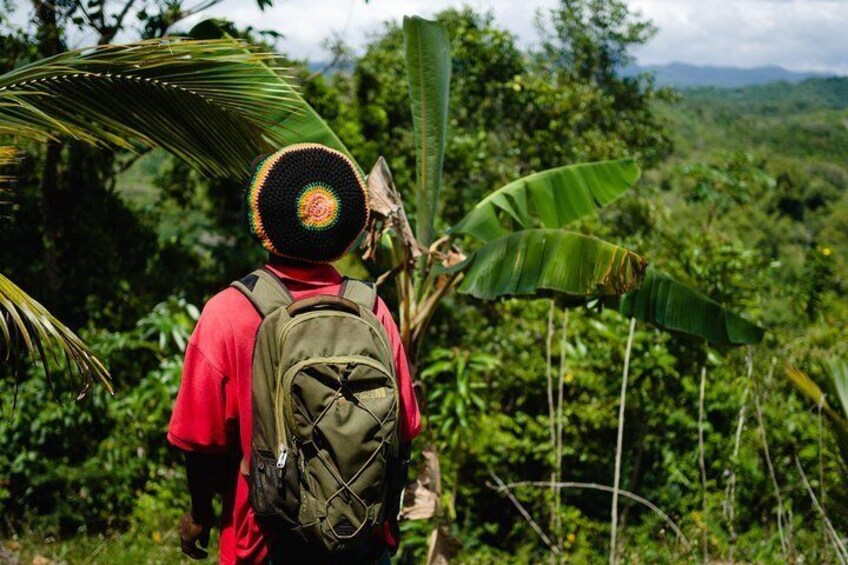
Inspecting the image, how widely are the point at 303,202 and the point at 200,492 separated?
0.77 m

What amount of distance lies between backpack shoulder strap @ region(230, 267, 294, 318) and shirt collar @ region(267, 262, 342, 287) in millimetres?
Result: 29

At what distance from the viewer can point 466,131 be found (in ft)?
31.9

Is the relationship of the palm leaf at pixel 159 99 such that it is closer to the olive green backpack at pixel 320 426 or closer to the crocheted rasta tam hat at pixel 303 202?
the crocheted rasta tam hat at pixel 303 202

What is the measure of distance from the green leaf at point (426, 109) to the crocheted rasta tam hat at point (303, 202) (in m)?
2.31

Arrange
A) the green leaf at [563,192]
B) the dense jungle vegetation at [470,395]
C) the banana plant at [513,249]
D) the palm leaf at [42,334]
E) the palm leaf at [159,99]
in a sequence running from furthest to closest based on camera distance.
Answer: the dense jungle vegetation at [470,395], the green leaf at [563,192], the banana plant at [513,249], the palm leaf at [159,99], the palm leaf at [42,334]

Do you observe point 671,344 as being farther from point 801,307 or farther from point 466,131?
point 801,307

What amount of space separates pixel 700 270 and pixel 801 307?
18.3 feet

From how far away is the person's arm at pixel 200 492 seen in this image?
193 cm

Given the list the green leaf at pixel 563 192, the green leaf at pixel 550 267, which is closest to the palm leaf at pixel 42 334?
the green leaf at pixel 550 267

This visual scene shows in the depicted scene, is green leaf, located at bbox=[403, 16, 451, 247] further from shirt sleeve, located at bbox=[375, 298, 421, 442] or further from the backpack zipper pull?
the backpack zipper pull

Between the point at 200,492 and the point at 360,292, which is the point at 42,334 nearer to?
the point at 200,492

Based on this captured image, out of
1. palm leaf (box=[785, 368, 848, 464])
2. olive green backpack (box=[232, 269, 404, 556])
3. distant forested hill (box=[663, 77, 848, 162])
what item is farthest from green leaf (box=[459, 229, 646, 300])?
distant forested hill (box=[663, 77, 848, 162])

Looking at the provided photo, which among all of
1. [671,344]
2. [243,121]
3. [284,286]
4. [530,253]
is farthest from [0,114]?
[671,344]

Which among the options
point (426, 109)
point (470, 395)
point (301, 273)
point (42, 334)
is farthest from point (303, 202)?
point (470, 395)
